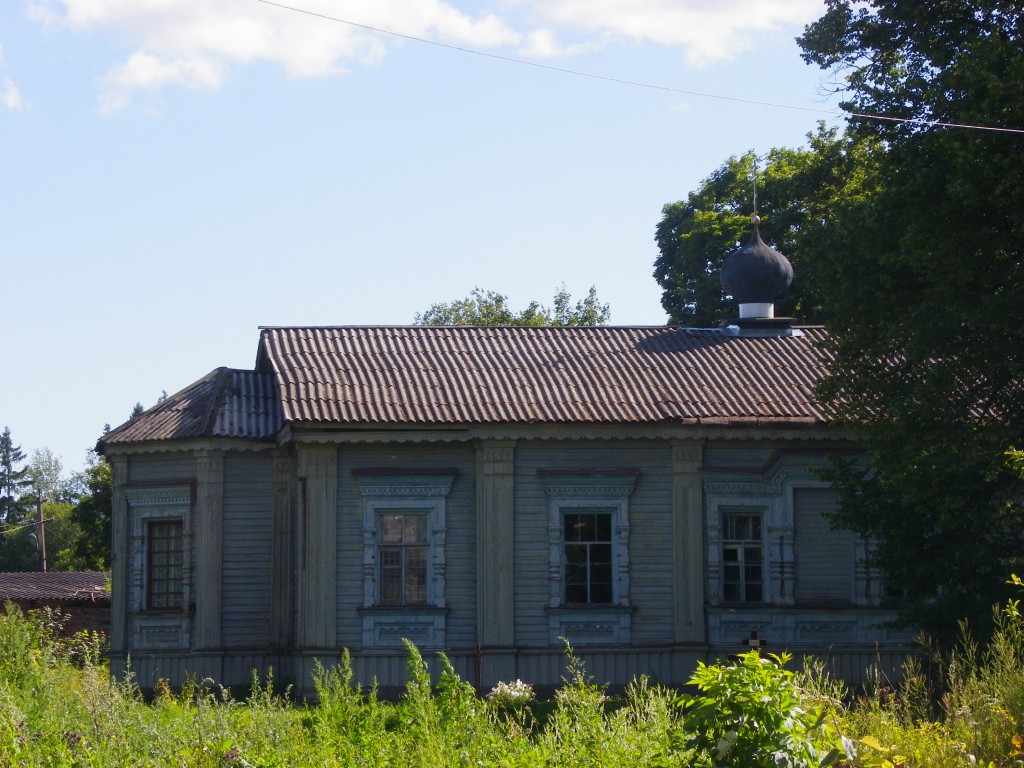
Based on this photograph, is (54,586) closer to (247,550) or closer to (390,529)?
(247,550)

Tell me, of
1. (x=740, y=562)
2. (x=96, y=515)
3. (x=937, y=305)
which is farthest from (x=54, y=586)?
(x=937, y=305)

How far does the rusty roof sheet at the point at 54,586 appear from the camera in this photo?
110 feet

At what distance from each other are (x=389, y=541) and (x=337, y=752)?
1010 centimetres

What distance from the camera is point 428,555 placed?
18828 mm

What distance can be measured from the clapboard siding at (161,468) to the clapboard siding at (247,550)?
58 cm

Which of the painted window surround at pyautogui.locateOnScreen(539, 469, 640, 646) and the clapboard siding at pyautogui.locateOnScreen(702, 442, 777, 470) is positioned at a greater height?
the clapboard siding at pyautogui.locateOnScreen(702, 442, 777, 470)

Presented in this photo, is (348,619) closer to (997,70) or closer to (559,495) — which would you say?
(559,495)

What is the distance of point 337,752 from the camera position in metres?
8.80

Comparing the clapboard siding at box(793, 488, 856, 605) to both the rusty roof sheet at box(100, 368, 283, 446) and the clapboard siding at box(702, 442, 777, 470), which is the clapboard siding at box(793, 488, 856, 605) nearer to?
the clapboard siding at box(702, 442, 777, 470)

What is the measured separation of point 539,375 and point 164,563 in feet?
19.9

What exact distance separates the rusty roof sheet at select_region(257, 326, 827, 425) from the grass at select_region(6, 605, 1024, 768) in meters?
8.55

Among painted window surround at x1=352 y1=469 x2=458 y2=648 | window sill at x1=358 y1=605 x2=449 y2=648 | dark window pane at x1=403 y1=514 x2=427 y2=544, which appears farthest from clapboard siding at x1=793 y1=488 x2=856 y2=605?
dark window pane at x1=403 y1=514 x2=427 y2=544

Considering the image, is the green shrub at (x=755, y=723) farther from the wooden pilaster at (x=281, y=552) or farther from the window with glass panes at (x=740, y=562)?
the wooden pilaster at (x=281, y=552)

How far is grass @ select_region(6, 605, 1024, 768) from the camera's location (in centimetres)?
678
